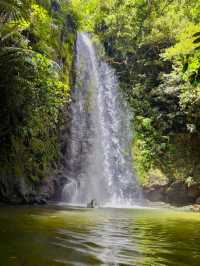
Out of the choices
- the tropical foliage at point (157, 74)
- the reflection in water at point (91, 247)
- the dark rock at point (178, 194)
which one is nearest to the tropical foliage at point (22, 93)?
the reflection in water at point (91, 247)

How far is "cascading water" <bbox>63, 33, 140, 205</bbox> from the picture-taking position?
17.4m

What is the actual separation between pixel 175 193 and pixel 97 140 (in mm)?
4794

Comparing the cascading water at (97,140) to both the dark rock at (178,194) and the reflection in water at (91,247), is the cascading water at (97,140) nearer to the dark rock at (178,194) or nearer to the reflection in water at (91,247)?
the dark rock at (178,194)

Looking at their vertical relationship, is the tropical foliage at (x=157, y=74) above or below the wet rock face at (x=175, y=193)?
above

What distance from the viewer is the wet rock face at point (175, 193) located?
17.0m

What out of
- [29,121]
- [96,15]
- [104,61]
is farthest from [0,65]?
[96,15]

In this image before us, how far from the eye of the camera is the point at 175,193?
17406mm

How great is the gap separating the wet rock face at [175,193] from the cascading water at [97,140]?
750 millimetres

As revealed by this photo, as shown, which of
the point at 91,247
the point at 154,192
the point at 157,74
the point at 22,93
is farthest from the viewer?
the point at 157,74

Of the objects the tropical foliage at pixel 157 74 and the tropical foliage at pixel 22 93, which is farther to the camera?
the tropical foliage at pixel 157 74

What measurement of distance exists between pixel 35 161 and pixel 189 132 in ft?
30.3

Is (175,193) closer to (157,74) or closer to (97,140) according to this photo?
(97,140)

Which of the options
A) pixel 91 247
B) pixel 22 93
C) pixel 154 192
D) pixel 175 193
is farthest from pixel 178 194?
pixel 91 247

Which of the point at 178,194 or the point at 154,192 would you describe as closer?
the point at 178,194
